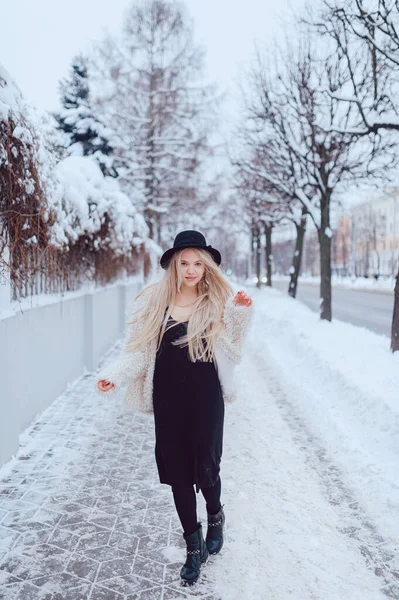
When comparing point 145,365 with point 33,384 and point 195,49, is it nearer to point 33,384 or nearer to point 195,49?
point 33,384

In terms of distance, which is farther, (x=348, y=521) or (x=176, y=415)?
(x=348, y=521)

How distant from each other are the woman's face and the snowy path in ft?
5.51

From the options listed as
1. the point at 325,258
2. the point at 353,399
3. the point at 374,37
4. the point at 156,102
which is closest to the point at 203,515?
the point at 353,399

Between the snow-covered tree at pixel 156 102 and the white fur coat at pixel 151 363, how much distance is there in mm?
19035

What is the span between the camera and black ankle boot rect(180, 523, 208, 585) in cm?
297

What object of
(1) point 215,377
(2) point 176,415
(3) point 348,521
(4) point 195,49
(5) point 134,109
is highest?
(4) point 195,49

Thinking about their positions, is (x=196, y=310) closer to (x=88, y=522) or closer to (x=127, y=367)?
(x=127, y=367)

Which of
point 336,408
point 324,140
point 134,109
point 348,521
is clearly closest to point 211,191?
point 134,109

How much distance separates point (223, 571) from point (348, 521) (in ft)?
3.52

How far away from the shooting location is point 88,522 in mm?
3730

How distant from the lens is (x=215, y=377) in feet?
10.0

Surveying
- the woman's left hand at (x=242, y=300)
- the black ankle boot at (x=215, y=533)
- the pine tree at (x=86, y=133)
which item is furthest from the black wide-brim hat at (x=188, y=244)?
the pine tree at (x=86, y=133)

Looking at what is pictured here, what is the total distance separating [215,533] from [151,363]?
1133mm

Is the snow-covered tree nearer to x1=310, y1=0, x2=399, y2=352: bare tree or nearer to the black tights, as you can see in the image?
x1=310, y1=0, x2=399, y2=352: bare tree
